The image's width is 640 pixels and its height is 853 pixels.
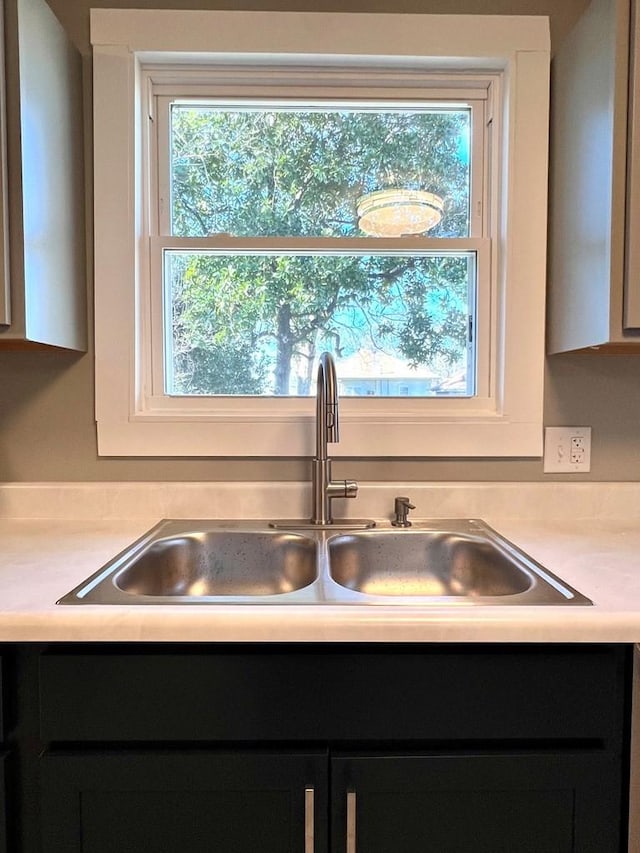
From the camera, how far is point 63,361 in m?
1.43

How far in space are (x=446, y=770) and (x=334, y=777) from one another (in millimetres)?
162

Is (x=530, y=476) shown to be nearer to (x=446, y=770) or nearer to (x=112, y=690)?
(x=446, y=770)

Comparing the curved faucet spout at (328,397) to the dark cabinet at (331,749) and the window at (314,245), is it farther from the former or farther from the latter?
the dark cabinet at (331,749)

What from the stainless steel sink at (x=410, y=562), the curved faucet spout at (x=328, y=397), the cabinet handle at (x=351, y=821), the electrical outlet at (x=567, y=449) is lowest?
the cabinet handle at (x=351, y=821)

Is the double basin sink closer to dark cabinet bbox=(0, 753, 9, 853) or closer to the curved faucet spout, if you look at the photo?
the curved faucet spout

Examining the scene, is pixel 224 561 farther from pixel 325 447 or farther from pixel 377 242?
pixel 377 242

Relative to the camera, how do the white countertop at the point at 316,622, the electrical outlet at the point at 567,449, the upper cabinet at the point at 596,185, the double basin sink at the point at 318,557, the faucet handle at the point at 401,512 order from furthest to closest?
1. the electrical outlet at the point at 567,449
2. the faucet handle at the point at 401,512
3. the double basin sink at the point at 318,557
4. the upper cabinet at the point at 596,185
5. the white countertop at the point at 316,622

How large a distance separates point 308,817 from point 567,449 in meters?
1.04

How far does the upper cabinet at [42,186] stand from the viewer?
1104mm

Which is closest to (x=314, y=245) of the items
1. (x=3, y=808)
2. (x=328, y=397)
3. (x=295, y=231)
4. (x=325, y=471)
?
(x=295, y=231)

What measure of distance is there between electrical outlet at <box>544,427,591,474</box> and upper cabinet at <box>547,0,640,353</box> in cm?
22

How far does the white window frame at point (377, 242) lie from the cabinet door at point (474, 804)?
752mm

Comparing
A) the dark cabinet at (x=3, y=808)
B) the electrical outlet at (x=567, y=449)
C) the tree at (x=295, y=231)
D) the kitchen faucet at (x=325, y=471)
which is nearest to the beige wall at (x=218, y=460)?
the electrical outlet at (x=567, y=449)

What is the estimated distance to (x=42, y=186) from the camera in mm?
1192
